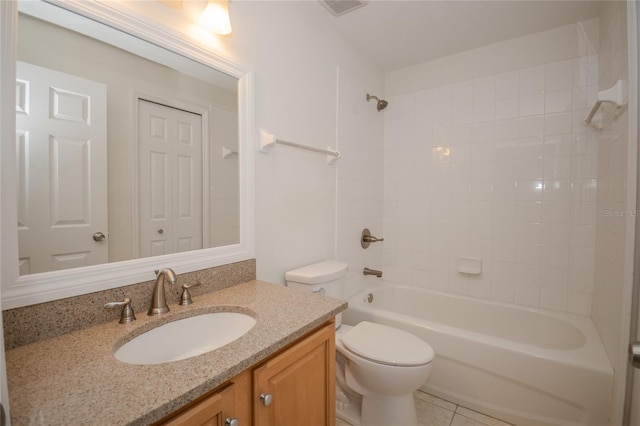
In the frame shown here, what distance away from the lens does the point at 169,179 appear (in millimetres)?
1116

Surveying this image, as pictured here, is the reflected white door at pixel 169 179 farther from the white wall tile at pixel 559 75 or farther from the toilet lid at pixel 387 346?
the white wall tile at pixel 559 75

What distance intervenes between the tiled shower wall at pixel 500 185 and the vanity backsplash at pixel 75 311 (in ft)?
6.38

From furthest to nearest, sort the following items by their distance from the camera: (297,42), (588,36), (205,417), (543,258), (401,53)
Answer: (401,53)
(543,258)
(588,36)
(297,42)
(205,417)

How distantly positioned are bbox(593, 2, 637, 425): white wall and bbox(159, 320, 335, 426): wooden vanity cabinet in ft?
3.63

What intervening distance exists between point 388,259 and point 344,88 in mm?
1547

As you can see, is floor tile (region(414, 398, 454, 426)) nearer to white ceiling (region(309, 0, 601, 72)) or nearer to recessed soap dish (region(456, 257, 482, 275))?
recessed soap dish (region(456, 257, 482, 275))

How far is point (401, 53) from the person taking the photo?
229 cm

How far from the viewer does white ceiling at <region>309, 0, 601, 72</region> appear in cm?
171

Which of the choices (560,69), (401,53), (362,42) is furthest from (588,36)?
(362,42)

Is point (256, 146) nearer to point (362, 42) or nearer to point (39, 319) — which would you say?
point (39, 319)

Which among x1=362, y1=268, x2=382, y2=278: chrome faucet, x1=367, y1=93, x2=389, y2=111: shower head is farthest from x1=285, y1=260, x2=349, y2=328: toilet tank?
x1=367, y1=93, x2=389, y2=111: shower head

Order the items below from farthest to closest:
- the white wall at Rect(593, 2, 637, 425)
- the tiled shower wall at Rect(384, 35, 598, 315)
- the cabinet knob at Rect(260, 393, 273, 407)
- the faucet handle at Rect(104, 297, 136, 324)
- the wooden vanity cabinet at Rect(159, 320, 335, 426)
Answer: the tiled shower wall at Rect(384, 35, 598, 315)
the white wall at Rect(593, 2, 637, 425)
the faucet handle at Rect(104, 297, 136, 324)
the cabinet knob at Rect(260, 393, 273, 407)
the wooden vanity cabinet at Rect(159, 320, 335, 426)

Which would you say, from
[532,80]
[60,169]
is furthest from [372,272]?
[60,169]

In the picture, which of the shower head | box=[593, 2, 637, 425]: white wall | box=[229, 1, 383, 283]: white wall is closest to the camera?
box=[593, 2, 637, 425]: white wall
